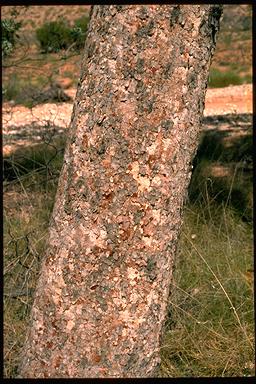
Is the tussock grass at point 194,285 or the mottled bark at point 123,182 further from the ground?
the mottled bark at point 123,182

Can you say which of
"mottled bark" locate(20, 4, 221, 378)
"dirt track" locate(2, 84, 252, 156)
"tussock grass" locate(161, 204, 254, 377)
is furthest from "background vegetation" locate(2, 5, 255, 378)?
"dirt track" locate(2, 84, 252, 156)

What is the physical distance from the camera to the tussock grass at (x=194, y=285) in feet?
8.36

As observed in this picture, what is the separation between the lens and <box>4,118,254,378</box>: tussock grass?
100 inches

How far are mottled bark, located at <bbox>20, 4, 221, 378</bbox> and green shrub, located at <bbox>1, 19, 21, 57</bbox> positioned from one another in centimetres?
313

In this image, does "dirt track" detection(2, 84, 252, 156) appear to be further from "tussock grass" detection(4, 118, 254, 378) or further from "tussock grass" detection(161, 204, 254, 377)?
"tussock grass" detection(161, 204, 254, 377)

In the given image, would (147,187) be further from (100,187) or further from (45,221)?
(45,221)

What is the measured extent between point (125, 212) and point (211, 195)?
2530mm

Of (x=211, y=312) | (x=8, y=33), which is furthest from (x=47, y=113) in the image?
(x=211, y=312)

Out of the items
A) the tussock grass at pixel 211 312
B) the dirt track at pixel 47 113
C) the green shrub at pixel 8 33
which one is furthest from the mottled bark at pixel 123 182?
the dirt track at pixel 47 113

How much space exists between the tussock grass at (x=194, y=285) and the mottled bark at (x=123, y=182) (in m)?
0.48

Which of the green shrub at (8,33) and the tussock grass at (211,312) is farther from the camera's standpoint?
the green shrub at (8,33)

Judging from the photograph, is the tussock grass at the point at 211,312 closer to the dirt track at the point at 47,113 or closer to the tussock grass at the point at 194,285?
the tussock grass at the point at 194,285

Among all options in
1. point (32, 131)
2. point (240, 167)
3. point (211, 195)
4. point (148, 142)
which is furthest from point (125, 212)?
point (32, 131)
